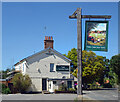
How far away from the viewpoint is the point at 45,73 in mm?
36656

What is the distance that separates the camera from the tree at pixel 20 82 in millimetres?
32903

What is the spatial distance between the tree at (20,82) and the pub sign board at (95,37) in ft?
77.1

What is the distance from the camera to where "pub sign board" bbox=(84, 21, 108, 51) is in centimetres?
1083

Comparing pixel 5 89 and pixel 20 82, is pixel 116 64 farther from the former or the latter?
pixel 5 89

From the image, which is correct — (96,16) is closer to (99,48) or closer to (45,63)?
(99,48)

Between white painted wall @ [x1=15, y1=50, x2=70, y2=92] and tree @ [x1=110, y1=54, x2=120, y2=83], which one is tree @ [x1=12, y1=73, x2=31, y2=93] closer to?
white painted wall @ [x1=15, y1=50, x2=70, y2=92]

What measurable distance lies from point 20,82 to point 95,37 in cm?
2410

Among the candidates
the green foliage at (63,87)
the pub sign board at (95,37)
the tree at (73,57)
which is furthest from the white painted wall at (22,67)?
the pub sign board at (95,37)

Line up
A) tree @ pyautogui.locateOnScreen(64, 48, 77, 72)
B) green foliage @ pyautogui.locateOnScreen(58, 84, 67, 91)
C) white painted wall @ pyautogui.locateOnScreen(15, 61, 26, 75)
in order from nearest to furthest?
green foliage @ pyautogui.locateOnScreen(58, 84, 67, 91) → white painted wall @ pyautogui.locateOnScreen(15, 61, 26, 75) → tree @ pyautogui.locateOnScreen(64, 48, 77, 72)

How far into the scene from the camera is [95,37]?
10797mm

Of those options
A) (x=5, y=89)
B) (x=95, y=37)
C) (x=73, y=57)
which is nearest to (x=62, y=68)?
(x=5, y=89)

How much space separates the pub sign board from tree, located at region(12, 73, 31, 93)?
23.5m

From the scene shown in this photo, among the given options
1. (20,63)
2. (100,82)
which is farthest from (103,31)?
(100,82)

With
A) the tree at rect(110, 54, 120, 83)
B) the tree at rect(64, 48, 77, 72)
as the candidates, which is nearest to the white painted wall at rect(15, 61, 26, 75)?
the tree at rect(64, 48, 77, 72)
